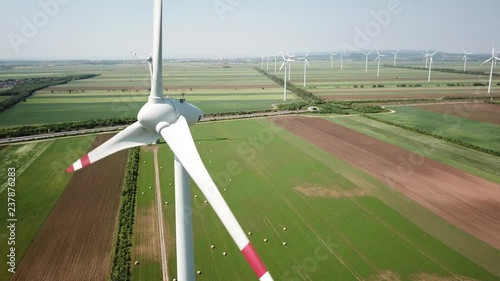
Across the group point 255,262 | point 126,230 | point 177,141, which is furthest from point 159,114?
point 126,230

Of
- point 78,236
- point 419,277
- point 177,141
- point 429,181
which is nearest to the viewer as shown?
point 177,141

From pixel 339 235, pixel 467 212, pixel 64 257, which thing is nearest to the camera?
pixel 64 257

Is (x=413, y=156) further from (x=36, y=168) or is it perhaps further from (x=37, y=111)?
(x=37, y=111)

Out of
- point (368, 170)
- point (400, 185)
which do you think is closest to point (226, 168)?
point (368, 170)

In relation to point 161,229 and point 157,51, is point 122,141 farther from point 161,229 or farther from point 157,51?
point 161,229

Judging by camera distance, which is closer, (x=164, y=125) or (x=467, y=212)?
(x=164, y=125)
